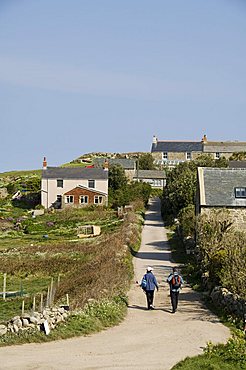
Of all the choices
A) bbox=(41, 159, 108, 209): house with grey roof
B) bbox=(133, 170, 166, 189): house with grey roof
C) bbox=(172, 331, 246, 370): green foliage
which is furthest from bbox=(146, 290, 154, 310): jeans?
bbox=(133, 170, 166, 189): house with grey roof

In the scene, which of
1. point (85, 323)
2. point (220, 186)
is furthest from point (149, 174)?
point (85, 323)

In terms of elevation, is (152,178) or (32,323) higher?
(152,178)

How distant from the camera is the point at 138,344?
15.0 meters

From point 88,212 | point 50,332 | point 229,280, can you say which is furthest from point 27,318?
point 88,212

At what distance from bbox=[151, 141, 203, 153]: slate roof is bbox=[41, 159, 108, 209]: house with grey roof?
36.5 metres

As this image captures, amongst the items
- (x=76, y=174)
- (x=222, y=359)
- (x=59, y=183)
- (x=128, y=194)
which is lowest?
(x=222, y=359)

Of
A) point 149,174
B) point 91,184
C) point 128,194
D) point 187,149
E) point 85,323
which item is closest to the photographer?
point 85,323

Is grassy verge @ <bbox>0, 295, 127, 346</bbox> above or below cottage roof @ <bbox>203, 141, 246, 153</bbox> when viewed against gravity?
below

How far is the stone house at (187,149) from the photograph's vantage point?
10471 centimetres

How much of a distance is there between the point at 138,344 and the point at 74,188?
5718 cm

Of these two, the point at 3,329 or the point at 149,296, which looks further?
the point at 149,296

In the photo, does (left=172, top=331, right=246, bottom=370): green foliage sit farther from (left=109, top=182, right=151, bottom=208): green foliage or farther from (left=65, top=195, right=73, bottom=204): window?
(left=65, top=195, right=73, bottom=204): window

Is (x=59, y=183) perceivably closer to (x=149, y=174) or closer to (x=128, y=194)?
(x=128, y=194)

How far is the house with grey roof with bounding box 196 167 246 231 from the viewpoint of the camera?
104 feet
